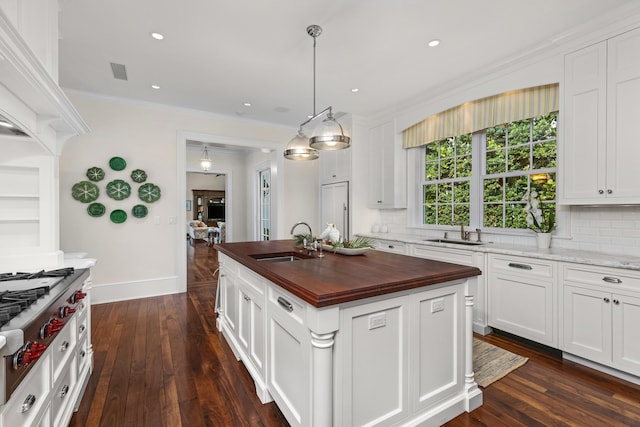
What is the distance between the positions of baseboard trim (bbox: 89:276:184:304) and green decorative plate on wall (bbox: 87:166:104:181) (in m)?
1.42

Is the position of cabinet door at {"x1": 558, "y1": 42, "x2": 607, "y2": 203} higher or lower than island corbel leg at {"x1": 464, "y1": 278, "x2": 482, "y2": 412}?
higher

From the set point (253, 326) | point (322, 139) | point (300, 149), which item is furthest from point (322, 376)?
point (300, 149)

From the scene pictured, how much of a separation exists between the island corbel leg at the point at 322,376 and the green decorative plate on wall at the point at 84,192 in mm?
4093

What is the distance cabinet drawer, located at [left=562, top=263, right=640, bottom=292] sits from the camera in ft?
6.85

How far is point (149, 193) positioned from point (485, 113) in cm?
456

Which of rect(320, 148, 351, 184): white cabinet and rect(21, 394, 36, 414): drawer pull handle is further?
rect(320, 148, 351, 184): white cabinet

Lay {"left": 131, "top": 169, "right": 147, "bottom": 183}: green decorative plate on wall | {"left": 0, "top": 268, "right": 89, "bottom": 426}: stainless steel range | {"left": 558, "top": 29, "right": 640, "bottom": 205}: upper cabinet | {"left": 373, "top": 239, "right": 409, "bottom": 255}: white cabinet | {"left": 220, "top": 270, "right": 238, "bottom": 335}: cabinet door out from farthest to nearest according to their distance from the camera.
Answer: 1. {"left": 131, "top": 169, "right": 147, "bottom": 183}: green decorative plate on wall
2. {"left": 373, "top": 239, "right": 409, "bottom": 255}: white cabinet
3. {"left": 220, "top": 270, "right": 238, "bottom": 335}: cabinet door
4. {"left": 558, "top": 29, "right": 640, "bottom": 205}: upper cabinet
5. {"left": 0, "top": 268, "right": 89, "bottom": 426}: stainless steel range

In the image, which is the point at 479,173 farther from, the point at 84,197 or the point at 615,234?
the point at 84,197

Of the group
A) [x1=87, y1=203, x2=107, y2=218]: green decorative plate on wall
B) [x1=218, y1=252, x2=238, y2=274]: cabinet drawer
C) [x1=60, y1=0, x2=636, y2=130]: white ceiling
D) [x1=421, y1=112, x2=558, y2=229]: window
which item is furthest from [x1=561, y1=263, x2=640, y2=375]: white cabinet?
[x1=87, y1=203, x2=107, y2=218]: green decorative plate on wall

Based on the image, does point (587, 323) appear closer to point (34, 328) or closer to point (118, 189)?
point (34, 328)

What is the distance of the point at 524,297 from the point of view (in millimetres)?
2678

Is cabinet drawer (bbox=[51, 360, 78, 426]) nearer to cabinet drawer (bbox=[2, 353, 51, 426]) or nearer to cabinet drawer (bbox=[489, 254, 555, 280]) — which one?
cabinet drawer (bbox=[2, 353, 51, 426])

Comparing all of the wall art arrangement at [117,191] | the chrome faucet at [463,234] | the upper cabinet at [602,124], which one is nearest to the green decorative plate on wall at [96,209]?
the wall art arrangement at [117,191]

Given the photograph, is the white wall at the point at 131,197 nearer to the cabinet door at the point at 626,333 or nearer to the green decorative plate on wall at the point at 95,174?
the green decorative plate on wall at the point at 95,174
